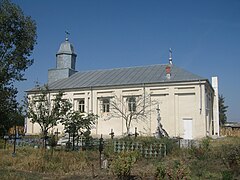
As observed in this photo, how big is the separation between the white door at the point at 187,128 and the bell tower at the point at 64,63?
60.7 feet

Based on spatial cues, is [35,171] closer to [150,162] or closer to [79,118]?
[150,162]

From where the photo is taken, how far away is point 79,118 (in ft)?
60.9

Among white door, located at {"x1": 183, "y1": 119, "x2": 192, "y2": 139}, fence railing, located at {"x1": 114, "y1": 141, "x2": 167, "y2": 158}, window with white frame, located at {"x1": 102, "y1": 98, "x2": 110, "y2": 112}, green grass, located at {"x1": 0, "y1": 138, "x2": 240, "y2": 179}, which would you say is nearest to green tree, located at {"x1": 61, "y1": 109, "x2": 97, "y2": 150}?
green grass, located at {"x1": 0, "y1": 138, "x2": 240, "y2": 179}

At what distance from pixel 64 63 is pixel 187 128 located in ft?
68.2

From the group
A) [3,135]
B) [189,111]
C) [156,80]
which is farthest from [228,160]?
[156,80]

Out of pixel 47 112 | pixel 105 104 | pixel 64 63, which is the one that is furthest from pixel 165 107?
pixel 64 63

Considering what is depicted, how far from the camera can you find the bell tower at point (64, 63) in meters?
40.9

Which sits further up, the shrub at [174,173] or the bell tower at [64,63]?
the bell tower at [64,63]

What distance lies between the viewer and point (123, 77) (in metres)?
35.2

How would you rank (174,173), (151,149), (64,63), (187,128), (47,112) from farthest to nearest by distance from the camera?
(64,63) → (187,128) → (47,112) → (151,149) → (174,173)

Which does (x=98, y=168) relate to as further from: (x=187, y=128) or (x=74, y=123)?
(x=187, y=128)

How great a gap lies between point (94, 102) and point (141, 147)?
20169 mm

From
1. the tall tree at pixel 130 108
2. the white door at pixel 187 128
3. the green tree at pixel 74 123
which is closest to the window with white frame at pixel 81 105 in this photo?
the tall tree at pixel 130 108

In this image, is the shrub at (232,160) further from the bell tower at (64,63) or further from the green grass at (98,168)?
the bell tower at (64,63)
